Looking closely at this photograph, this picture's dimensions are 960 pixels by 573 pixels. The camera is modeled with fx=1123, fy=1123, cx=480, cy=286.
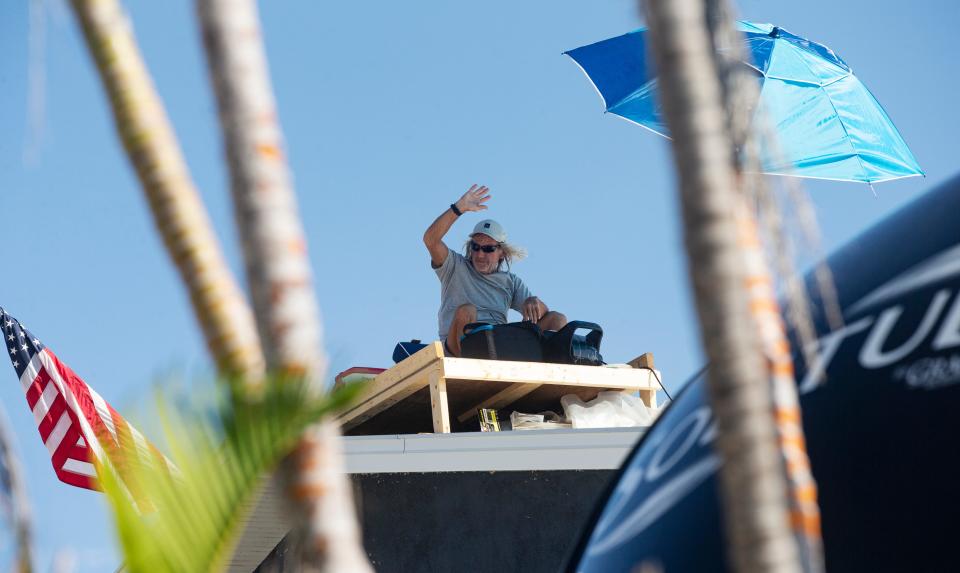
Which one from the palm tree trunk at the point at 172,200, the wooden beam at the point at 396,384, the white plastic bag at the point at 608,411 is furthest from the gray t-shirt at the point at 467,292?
the palm tree trunk at the point at 172,200

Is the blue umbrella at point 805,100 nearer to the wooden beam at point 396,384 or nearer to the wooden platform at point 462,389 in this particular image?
the wooden platform at point 462,389

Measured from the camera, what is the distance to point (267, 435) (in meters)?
1.84

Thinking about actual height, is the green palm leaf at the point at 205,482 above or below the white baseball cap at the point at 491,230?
below

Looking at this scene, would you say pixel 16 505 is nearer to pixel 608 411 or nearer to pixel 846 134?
pixel 608 411

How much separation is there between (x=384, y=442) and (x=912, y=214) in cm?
506

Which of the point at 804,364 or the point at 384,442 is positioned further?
the point at 384,442

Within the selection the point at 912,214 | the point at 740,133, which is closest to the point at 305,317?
the point at 740,133

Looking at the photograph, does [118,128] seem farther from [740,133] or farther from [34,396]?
[34,396]

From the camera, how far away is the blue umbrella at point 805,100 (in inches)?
351

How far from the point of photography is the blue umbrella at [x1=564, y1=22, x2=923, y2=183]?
8914 millimetres

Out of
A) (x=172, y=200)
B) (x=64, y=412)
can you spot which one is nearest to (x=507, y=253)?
(x=64, y=412)

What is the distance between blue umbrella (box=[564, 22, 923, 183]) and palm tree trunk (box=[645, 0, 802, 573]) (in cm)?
698

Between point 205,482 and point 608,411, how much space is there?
6582 millimetres

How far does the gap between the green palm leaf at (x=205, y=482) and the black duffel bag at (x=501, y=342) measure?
20.1 ft
